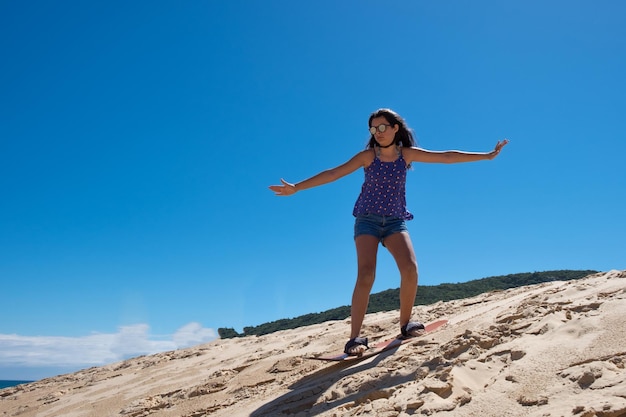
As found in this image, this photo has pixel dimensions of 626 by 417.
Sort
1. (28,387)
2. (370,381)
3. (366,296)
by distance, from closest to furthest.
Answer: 1. (370,381)
2. (366,296)
3. (28,387)

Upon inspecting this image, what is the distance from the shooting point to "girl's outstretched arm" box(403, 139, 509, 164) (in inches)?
165

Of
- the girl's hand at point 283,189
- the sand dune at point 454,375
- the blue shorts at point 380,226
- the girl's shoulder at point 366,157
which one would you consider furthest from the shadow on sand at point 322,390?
the girl's shoulder at point 366,157

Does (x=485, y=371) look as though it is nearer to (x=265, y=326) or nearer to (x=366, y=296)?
(x=366, y=296)

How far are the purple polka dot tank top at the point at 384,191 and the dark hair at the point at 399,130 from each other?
14 centimetres

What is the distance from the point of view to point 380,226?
4062mm

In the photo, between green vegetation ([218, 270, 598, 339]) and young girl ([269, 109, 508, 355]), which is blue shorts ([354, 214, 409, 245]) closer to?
young girl ([269, 109, 508, 355])

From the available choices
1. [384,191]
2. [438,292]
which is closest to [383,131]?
[384,191]

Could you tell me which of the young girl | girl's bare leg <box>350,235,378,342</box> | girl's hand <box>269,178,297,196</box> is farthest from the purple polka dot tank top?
girl's hand <box>269,178,297,196</box>

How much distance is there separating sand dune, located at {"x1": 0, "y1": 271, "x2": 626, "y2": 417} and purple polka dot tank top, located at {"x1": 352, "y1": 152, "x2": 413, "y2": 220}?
101cm

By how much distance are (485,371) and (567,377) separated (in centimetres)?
45

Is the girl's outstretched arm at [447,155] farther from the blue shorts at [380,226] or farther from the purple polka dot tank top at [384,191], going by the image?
the blue shorts at [380,226]

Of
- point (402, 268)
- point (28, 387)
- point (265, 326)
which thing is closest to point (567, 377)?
point (402, 268)

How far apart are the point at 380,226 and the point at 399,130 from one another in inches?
33.7

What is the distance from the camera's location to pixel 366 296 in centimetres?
393
